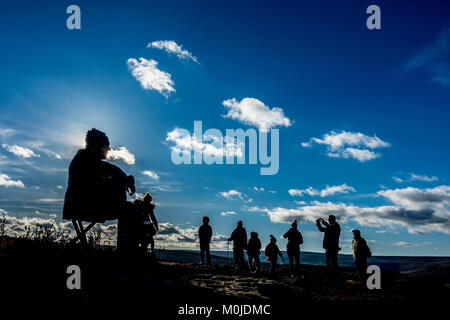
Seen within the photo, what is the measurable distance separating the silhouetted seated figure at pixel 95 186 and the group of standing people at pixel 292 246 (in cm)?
762

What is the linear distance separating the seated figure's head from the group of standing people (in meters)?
8.02

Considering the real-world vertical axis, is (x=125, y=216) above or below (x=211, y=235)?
above

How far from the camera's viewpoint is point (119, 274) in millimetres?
4547

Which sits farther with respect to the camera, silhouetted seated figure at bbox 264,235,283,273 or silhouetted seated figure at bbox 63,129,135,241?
silhouetted seated figure at bbox 264,235,283,273

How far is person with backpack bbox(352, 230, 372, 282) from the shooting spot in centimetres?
990

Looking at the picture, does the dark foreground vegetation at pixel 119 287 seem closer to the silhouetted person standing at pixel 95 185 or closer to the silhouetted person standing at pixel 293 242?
the silhouetted person standing at pixel 95 185

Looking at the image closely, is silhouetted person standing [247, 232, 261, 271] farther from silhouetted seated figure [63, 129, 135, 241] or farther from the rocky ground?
silhouetted seated figure [63, 129, 135, 241]

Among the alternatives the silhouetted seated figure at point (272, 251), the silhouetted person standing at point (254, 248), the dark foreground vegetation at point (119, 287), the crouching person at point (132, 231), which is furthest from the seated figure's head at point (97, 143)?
the silhouetted seated figure at point (272, 251)

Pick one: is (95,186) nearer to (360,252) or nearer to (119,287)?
(119,287)

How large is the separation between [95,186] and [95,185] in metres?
0.02

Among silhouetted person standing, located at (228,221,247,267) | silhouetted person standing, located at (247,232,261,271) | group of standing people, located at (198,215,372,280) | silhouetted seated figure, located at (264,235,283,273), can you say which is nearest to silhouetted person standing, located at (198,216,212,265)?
group of standing people, located at (198,215,372,280)
